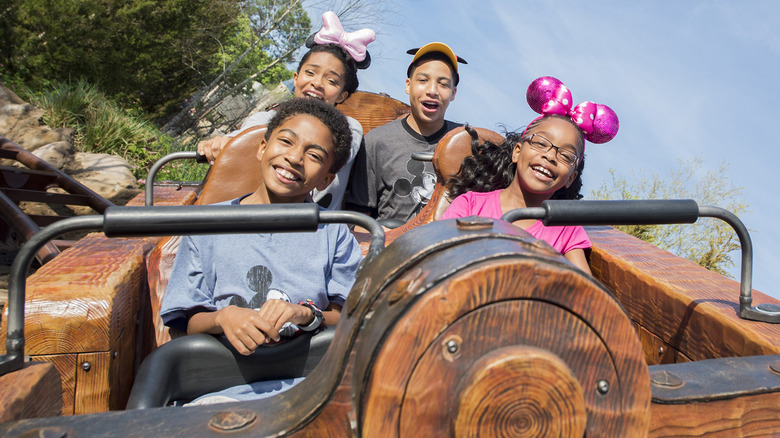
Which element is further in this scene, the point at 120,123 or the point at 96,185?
the point at 120,123

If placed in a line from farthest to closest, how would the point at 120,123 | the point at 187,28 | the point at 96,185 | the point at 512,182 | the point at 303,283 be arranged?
the point at 187,28 → the point at 120,123 → the point at 96,185 → the point at 512,182 → the point at 303,283

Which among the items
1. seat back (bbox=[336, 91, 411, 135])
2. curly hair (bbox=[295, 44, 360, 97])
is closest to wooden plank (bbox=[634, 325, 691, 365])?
curly hair (bbox=[295, 44, 360, 97])

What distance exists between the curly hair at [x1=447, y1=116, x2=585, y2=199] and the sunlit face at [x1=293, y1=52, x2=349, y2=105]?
35.5 inches

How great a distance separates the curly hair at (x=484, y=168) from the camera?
217 centimetres

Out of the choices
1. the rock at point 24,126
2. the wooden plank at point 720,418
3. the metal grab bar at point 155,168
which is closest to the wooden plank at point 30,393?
the wooden plank at point 720,418

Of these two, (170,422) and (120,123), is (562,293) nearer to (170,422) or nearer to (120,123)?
(170,422)

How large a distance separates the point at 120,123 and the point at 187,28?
264 cm

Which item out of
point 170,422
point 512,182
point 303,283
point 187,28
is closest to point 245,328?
point 303,283

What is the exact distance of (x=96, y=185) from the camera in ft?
21.4

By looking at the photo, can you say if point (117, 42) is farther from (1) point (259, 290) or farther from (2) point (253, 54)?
(1) point (259, 290)

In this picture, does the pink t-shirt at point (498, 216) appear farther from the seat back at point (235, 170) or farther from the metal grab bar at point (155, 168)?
the metal grab bar at point (155, 168)

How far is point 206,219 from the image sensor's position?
78 centimetres

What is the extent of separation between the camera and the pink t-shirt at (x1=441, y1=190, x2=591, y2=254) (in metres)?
1.87

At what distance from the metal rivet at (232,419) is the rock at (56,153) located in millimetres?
6889
